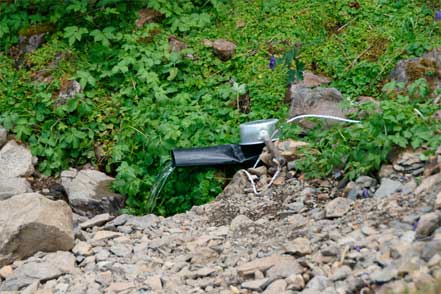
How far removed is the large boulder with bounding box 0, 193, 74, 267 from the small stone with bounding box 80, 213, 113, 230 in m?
0.45

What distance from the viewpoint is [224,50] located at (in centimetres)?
729

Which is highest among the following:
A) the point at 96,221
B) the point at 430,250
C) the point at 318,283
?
the point at 430,250

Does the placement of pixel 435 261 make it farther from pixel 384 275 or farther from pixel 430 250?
pixel 384 275

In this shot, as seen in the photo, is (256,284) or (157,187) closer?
(256,284)

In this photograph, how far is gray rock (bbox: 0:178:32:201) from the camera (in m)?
6.44

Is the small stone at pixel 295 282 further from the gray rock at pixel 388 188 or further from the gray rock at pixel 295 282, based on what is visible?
the gray rock at pixel 388 188

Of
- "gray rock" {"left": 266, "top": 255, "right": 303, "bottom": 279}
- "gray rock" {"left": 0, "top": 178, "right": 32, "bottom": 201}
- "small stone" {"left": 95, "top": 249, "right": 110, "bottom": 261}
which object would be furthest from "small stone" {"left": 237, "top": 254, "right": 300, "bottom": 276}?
"gray rock" {"left": 0, "top": 178, "right": 32, "bottom": 201}

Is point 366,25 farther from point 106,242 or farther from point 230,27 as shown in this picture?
point 106,242

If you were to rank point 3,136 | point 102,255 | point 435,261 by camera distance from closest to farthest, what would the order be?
point 435,261 → point 102,255 → point 3,136

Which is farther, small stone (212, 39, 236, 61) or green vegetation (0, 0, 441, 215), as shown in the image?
small stone (212, 39, 236, 61)

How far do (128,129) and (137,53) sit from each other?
→ 32.1 inches

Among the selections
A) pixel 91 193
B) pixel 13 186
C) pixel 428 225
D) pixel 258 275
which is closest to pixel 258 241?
pixel 258 275

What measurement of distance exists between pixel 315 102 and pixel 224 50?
4.34 ft

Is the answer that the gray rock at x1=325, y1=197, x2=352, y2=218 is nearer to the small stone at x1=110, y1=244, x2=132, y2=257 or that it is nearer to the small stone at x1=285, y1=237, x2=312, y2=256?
the small stone at x1=285, y1=237, x2=312, y2=256
